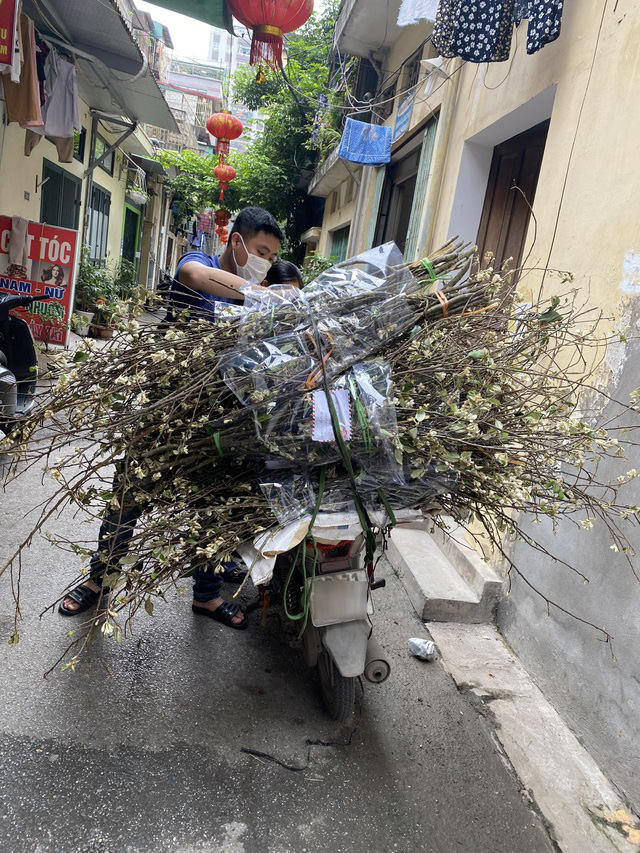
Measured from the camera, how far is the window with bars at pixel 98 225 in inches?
488

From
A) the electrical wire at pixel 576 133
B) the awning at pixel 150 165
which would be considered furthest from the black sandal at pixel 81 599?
the awning at pixel 150 165

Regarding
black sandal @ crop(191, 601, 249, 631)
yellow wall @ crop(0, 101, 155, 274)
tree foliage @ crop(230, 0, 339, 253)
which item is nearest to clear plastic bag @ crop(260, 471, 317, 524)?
black sandal @ crop(191, 601, 249, 631)

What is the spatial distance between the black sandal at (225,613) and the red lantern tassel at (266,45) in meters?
4.43

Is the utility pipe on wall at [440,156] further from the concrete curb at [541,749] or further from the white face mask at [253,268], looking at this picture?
the concrete curb at [541,749]

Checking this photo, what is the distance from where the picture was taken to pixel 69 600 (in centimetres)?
289

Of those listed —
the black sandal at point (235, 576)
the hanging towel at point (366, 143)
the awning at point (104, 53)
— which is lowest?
the black sandal at point (235, 576)

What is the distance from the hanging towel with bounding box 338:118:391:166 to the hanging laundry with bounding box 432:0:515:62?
3.76 m

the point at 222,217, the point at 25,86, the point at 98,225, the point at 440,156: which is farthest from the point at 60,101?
the point at 222,217

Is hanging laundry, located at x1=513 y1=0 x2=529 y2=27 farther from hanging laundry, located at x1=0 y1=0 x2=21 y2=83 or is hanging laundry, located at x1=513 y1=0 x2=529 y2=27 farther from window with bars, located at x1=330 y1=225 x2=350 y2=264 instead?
window with bars, located at x1=330 y1=225 x2=350 y2=264

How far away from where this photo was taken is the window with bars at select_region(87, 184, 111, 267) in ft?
40.7

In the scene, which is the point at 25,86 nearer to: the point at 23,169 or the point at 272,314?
the point at 23,169

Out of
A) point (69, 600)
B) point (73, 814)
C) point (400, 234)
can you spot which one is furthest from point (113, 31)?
point (73, 814)

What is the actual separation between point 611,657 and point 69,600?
241 cm

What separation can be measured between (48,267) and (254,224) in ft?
16.7
